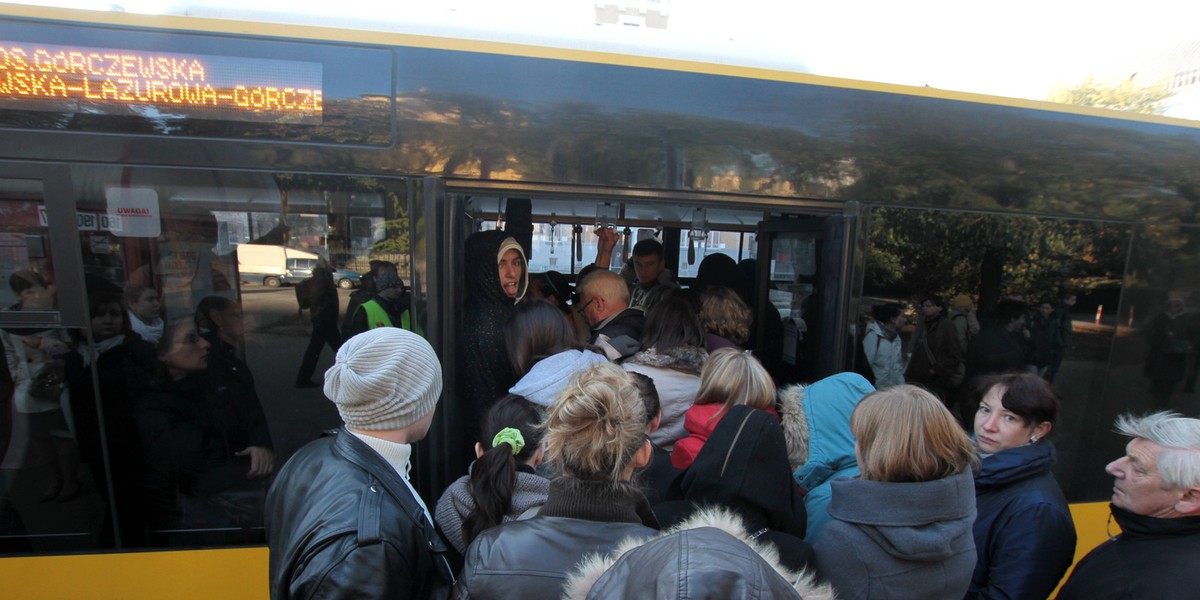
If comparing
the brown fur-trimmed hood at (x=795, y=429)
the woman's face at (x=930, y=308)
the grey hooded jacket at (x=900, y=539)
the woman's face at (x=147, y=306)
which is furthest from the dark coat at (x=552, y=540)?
the woman's face at (x=930, y=308)

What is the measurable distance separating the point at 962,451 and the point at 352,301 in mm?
2105

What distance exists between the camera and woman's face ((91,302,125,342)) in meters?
2.21

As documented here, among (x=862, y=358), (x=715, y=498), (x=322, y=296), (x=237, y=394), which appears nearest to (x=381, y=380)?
(x=715, y=498)

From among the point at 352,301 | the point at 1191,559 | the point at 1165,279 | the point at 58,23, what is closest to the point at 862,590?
the point at 1191,559

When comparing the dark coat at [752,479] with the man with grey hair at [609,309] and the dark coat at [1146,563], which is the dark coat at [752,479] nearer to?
the dark coat at [1146,563]

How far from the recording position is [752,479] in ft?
5.50

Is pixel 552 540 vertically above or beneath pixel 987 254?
beneath

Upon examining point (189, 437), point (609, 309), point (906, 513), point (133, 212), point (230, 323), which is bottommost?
point (189, 437)

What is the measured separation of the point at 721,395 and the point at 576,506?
3.22 feet

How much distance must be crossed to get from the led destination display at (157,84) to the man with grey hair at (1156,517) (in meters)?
2.86

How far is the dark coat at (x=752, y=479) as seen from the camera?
1672mm

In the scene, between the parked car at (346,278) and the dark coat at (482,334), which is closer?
the parked car at (346,278)

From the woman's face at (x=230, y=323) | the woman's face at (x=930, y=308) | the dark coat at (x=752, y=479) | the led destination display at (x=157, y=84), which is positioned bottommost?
the dark coat at (x=752, y=479)

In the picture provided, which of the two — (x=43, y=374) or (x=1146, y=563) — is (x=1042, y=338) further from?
(x=43, y=374)
